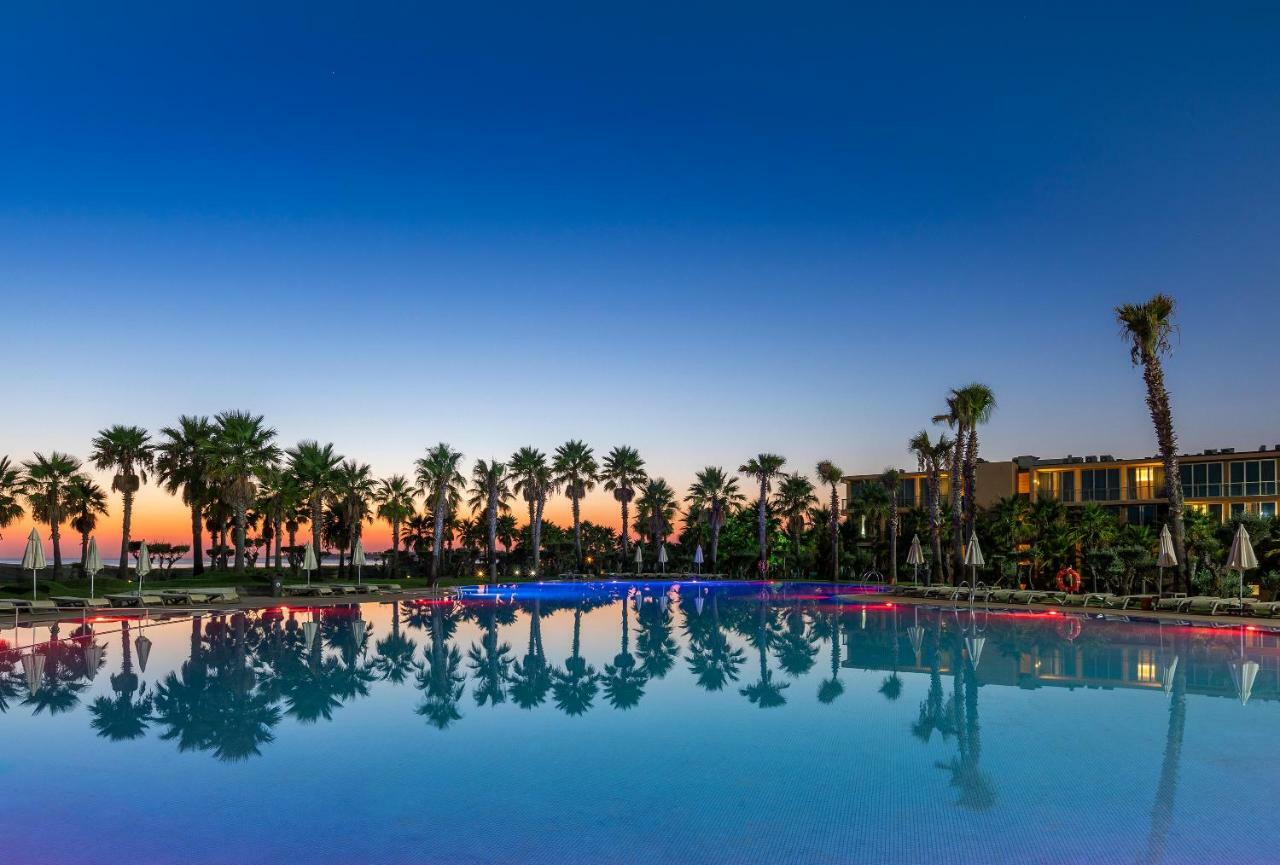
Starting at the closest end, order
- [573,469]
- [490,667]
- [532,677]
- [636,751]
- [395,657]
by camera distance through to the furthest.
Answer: [636,751] < [532,677] < [490,667] < [395,657] < [573,469]

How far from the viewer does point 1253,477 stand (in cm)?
4291

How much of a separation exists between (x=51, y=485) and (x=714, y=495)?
3723 cm

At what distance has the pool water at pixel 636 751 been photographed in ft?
20.5

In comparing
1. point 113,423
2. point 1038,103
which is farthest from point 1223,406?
point 113,423

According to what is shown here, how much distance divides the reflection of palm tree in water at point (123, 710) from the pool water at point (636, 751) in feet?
0.27

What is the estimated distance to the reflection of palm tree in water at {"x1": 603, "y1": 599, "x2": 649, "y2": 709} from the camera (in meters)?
12.1

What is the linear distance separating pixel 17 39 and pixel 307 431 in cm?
2850

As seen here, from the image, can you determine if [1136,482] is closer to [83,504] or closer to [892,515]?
[892,515]

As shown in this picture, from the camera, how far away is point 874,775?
26.4ft

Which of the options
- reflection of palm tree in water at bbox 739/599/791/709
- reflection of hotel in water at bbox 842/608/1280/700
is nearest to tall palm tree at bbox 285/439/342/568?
reflection of hotel in water at bbox 842/608/1280/700

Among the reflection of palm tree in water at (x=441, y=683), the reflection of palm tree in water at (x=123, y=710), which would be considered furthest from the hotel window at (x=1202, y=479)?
the reflection of palm tree in water at (x=123, y=710)

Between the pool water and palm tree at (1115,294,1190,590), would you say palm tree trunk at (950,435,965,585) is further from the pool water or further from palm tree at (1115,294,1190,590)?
the pool water

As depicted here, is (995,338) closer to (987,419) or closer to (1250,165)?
(987,419)

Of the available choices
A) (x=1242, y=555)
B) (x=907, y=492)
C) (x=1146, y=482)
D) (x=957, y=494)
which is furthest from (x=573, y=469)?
(x=1242, y=555)
